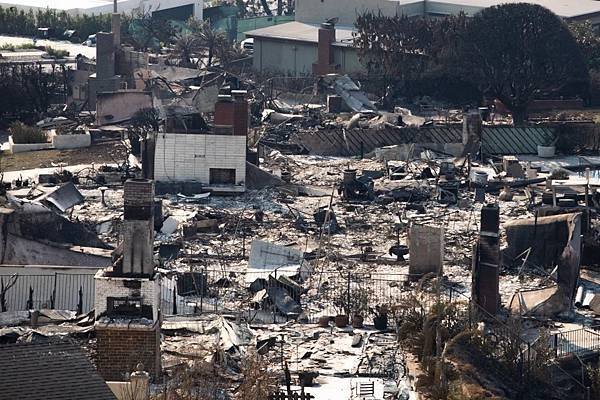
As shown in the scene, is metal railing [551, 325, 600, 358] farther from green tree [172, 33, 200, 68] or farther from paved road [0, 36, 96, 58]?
paved road [0, 36, 96, 58]

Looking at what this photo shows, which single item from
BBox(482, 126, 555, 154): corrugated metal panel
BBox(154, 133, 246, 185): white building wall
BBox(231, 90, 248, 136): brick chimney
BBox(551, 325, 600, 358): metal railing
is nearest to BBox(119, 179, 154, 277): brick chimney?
BBox(551, 325, 600, 358): metal railing

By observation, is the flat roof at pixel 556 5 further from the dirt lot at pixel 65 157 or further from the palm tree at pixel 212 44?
the dirt lot at pixel 65 157

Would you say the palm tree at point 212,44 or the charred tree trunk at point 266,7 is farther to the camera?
the charred tree trunk at point 266,7

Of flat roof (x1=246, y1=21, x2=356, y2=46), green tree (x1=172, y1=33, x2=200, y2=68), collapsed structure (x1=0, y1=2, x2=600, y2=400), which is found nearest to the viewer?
collapsed structure (x1=0, y1=2, x2=600, y2=400)

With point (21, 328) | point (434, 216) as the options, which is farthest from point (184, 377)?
point (434, 216)

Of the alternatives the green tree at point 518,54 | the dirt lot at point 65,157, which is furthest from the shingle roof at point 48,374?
the green tree at point 518,54

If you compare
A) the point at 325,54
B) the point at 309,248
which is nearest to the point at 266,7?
the point at 325,54

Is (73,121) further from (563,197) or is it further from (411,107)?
(563,197)
